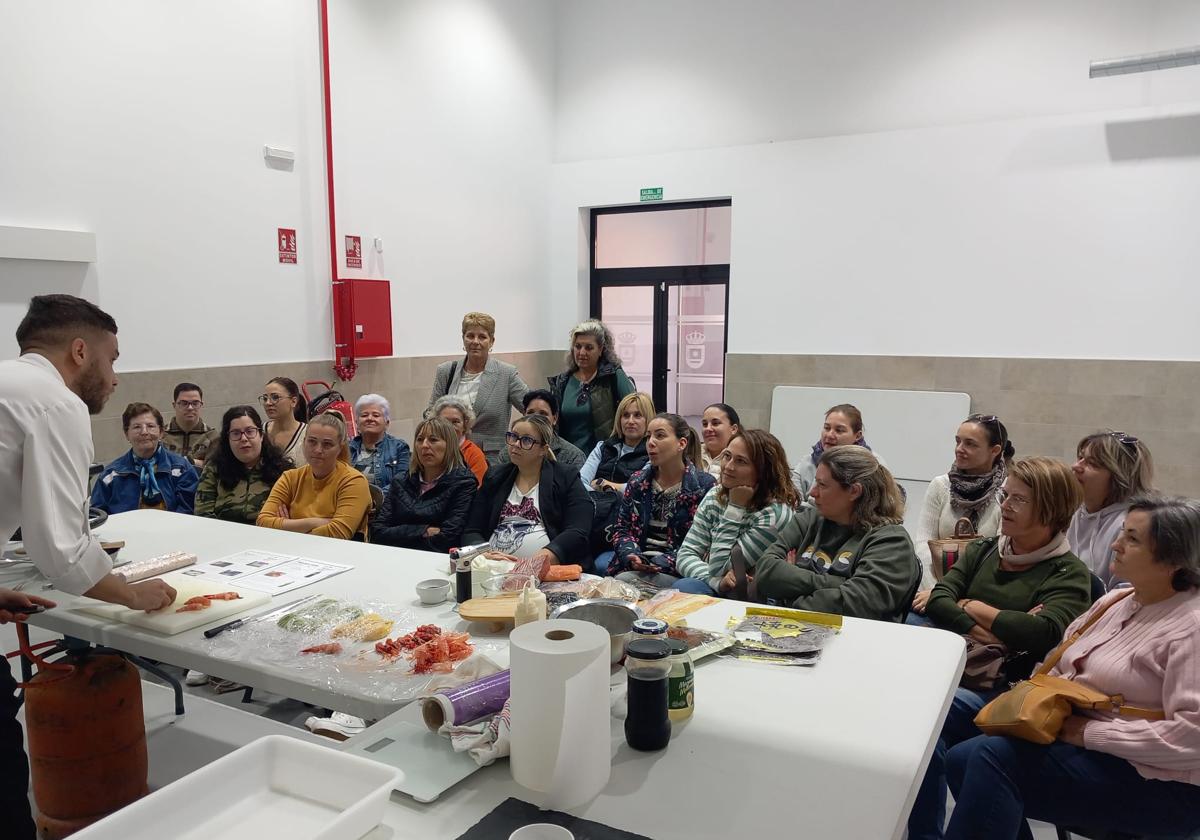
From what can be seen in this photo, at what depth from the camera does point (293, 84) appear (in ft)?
15.7

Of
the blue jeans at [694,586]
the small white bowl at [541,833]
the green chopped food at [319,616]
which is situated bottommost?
the blue jeans at [694,586]

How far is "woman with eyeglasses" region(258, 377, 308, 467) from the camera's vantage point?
13.9 ft

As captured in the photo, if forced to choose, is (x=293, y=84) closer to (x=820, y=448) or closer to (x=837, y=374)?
(x=820, y=448)

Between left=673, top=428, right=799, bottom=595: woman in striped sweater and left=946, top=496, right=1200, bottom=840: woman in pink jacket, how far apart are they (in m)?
1.14

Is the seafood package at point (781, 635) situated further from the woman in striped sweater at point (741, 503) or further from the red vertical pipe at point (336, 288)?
the red vertical pipe at point (336, 288)

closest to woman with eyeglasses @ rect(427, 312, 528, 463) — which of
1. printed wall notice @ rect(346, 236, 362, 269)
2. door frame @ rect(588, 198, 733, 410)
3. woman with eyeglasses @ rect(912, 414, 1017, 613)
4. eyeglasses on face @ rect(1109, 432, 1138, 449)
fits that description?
printed wall notice @ rect(346, 236, 362, 269)

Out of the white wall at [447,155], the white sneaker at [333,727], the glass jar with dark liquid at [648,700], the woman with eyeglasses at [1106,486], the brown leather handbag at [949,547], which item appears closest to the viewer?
the glass jar with dark liquid at [648,700]

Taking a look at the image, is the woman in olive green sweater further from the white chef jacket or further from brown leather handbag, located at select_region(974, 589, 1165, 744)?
the white chef jacket

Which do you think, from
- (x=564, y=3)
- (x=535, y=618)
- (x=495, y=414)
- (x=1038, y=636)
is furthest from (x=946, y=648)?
(x=564, y=3)

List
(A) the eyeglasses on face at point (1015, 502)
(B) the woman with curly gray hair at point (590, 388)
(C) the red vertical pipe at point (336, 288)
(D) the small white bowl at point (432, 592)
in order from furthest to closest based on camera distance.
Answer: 1. (C) the red vertical pipe at point (336, 288)
2. (B) the woman with curly gray hair at point (590, 388)
3. (A) the eyeglasses on face at point (1015, 502)
4. (D) the small white bowl at point (432, 592)

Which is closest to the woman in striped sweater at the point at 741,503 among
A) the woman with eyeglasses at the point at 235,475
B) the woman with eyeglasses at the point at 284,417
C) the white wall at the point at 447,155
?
the woman with eyeglasses at the point at 235,475

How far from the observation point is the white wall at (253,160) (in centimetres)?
366

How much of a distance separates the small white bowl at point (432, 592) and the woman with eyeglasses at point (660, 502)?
124cm

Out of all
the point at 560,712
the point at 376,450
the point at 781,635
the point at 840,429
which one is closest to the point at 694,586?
the point at 781,635
